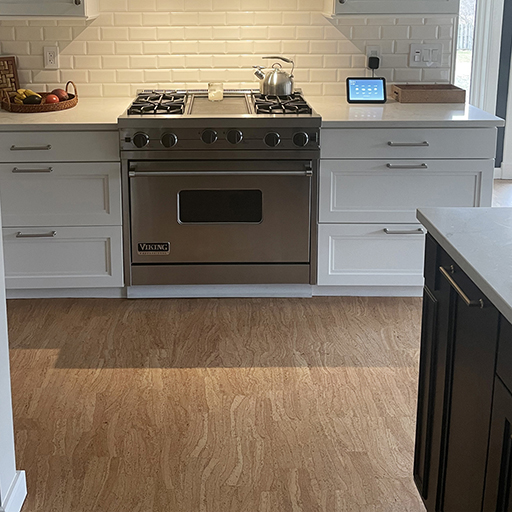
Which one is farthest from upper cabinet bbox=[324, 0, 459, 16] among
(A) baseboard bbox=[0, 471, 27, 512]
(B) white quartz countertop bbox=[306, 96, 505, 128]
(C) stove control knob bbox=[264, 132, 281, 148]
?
(A) baseboard bbox=[0, 471, 27, 512]

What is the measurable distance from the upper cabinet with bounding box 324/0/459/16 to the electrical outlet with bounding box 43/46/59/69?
5.05 feet

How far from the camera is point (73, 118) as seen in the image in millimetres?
3746

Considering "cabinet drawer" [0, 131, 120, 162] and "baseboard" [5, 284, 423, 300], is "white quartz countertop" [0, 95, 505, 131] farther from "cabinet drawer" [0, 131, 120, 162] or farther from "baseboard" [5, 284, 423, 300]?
"baseboard" [5, 284, 423, 300]

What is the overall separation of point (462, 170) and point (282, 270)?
3.33 ft

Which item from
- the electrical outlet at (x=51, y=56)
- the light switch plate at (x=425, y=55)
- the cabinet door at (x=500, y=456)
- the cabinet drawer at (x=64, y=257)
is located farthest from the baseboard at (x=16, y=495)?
the light switch plate at (x=425, y=55)

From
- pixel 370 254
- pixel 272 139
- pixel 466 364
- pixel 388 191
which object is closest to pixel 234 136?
pixel 272 139

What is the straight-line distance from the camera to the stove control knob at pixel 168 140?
361 cm

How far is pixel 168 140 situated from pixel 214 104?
47 centimetres

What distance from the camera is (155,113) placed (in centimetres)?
368

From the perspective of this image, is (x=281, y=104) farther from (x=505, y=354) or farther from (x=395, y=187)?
(x=505, y=354)

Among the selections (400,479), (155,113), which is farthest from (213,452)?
(155,113)

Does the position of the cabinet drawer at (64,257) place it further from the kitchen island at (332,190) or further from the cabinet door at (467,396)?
the cabinet door at (467,396)

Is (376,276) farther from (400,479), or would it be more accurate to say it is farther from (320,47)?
(400,479)

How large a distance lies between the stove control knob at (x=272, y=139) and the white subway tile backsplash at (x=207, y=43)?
80cm
